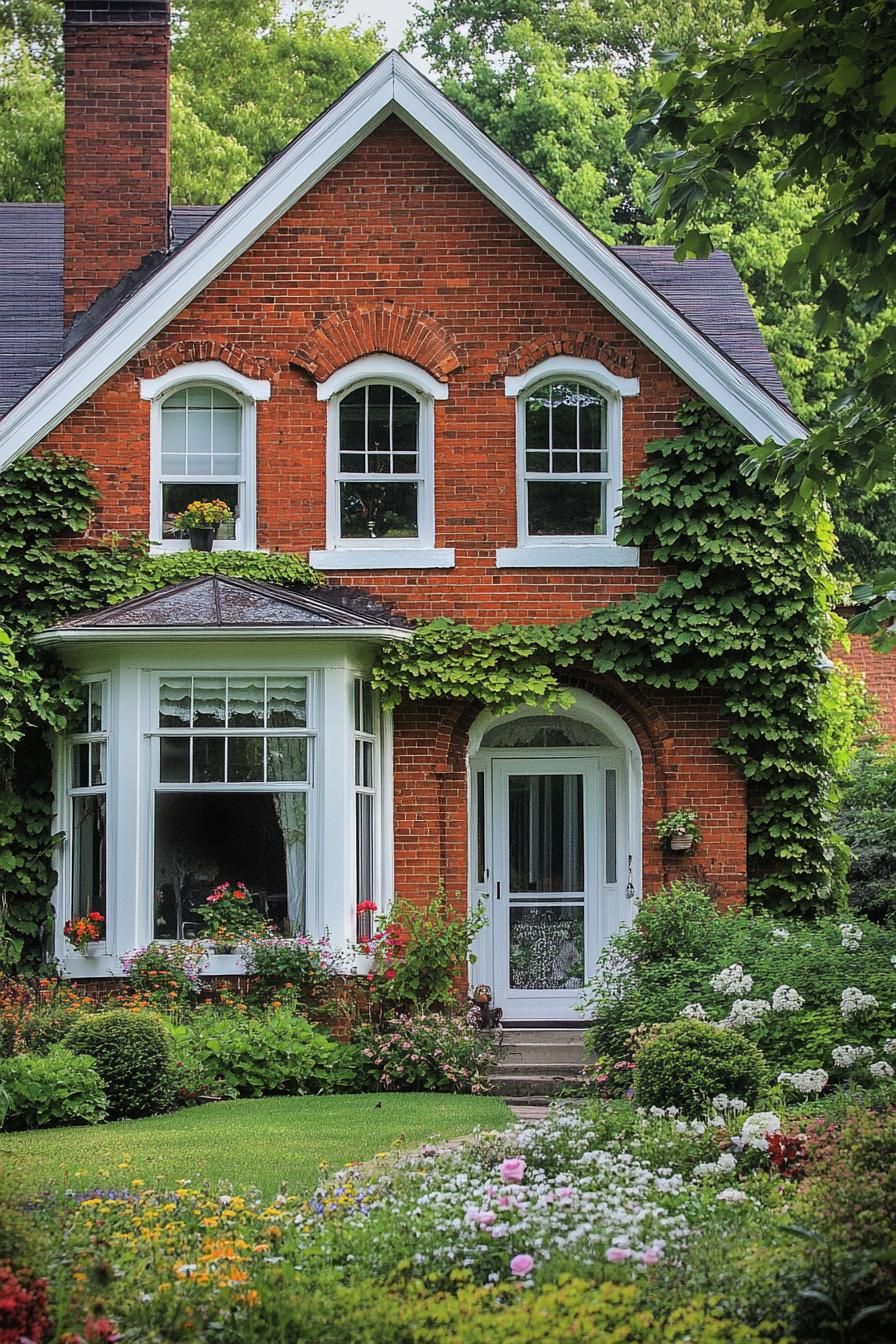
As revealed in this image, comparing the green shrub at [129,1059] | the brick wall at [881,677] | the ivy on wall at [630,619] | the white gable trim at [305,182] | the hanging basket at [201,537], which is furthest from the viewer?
the brick wall at [881,677]

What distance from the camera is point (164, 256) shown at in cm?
1677

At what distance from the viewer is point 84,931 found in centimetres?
1473

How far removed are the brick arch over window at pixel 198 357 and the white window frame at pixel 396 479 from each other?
0.64 metres

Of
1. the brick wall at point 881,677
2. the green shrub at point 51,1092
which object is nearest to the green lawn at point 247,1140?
the green shrub at point 51,1092

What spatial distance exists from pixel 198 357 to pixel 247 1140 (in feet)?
24.4

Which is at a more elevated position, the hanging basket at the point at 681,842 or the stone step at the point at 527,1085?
the hanging basket at the point at 681,842

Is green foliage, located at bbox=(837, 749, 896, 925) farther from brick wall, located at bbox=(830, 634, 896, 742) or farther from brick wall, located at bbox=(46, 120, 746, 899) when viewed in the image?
brick wall, located at bbox=(830, 634, 896, 742)

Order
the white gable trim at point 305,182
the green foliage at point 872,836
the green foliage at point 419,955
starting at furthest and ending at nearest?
the green foliage at point 872,836 < the white gable trim at point 305,182 < the green foliage at point 419,955

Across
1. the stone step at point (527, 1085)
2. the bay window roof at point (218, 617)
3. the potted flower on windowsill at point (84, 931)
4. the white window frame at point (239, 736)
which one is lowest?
the stone step at point (527, 1085)

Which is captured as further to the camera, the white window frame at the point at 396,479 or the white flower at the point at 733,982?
the white window frame at the point at 396,479

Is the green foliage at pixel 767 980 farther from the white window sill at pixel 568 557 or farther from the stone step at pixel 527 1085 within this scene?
the white window sill at pixel 568 557

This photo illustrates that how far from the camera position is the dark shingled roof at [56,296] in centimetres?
1697

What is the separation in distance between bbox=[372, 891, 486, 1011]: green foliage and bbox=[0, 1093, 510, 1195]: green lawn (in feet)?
4.11

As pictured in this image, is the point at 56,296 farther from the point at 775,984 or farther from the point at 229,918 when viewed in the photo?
the point at 775,984
